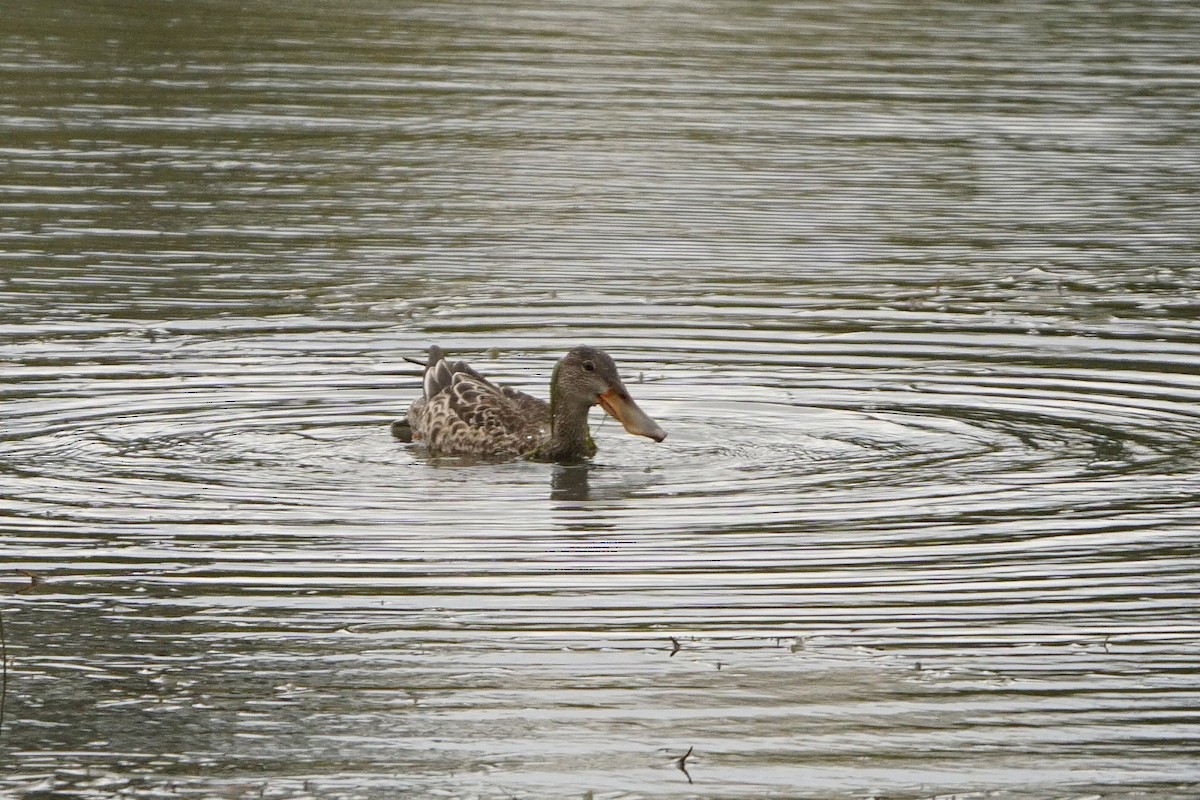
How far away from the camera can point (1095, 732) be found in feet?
23.7

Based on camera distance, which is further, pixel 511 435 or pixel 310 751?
pixel 511 435

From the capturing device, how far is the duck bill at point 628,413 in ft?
37.8

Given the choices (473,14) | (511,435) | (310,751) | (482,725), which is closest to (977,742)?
(482,725)

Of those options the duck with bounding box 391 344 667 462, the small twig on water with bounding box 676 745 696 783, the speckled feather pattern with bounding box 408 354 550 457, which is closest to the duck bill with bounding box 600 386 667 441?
the duck with bounding box 391 344 667 462

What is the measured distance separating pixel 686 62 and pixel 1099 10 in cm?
898

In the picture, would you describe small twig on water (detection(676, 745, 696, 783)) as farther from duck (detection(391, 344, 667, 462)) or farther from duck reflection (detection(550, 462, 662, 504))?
duck (detection(391, 344, 667, 462))

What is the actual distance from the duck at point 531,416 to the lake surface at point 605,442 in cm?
22

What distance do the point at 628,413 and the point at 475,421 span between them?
0.84 m

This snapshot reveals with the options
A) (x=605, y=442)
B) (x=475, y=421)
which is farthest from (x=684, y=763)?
(x=605, y=442)

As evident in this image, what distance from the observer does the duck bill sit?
37.8 ft

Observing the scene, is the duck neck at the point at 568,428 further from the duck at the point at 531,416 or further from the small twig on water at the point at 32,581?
the small twig on water at the point at 32,581

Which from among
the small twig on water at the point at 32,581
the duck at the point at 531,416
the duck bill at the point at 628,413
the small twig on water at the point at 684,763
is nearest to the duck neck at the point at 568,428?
the duck at the point at 531,416

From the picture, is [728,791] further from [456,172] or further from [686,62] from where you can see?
[686,62]

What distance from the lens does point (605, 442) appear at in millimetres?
12445
